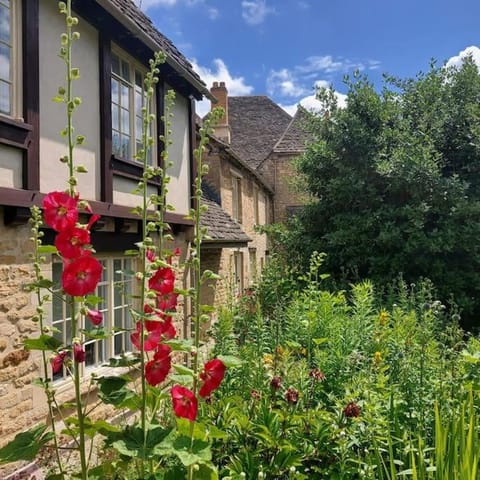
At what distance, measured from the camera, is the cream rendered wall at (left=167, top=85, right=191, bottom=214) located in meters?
8.19

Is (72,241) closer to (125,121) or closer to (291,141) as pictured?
(125,121)

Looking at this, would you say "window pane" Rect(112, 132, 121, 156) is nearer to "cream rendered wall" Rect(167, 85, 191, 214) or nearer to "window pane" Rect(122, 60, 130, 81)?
"window pane" Rect(122, 60, 130, 81)

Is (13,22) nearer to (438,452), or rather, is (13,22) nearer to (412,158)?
(438,452)

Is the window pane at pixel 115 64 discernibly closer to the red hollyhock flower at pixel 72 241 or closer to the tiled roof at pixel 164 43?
the tiled roof at pixel 164 43

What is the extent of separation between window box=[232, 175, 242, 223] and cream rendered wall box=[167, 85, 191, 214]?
6.11 metres

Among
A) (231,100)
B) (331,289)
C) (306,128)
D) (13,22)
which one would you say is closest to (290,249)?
(331,289)

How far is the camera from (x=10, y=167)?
4.50m

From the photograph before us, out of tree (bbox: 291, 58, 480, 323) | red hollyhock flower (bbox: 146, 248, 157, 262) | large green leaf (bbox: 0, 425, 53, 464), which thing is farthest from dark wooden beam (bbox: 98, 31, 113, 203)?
tree (bbox: 291, 58, 480, 323)

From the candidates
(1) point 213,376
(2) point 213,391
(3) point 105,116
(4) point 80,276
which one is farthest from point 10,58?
(1) point 213,376

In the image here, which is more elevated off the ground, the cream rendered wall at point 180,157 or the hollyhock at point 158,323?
the cream rendered wall at point 180,157

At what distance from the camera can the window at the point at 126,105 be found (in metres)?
6.52

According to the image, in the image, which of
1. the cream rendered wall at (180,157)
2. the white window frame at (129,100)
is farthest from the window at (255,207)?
the white window frame at (129,100)

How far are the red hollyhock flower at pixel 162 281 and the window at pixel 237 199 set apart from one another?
12949mm

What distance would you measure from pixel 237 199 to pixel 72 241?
1369 cm
